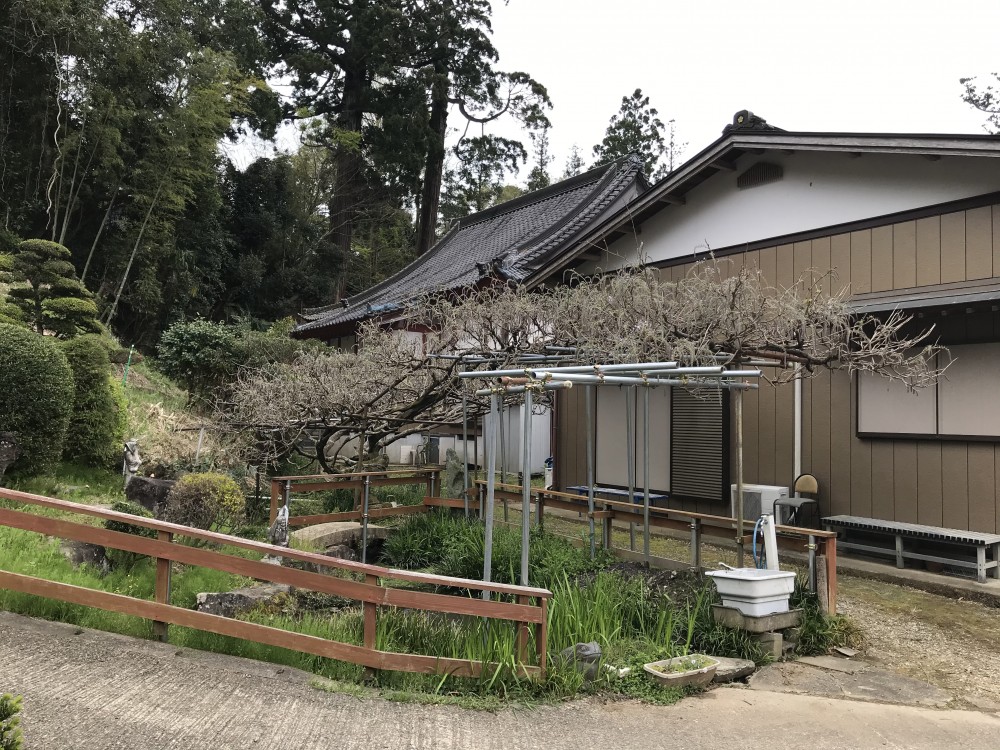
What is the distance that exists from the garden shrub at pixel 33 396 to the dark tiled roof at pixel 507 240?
593 cm

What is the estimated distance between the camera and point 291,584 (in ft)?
13.4

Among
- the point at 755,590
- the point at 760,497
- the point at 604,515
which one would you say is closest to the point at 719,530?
the point at 604,515

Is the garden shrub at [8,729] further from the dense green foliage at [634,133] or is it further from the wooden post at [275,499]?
the dense green foliage at [634,133]

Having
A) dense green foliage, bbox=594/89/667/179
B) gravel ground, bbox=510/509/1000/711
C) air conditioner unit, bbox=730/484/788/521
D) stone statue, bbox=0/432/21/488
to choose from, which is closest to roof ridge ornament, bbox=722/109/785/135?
air conditioner unit, bbox=730/484/788/521

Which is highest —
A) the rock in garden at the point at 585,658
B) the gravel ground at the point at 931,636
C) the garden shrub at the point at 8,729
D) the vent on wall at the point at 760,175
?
the vent on wall at the point at 760,175

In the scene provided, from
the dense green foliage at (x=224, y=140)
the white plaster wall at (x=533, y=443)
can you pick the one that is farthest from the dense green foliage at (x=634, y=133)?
the white plaster wall at (x=533, y=443)

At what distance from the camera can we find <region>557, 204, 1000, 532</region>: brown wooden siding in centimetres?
747

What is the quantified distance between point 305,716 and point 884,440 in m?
7.26

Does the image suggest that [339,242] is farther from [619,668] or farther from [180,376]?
[619,668]

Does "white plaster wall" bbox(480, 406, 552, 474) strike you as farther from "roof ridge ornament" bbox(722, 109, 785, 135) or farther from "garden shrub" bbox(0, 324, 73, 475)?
"garden shrub" bbox(0, 324, 73, 475)

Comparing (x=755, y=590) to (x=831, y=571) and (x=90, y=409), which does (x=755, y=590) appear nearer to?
(x=831, y=571)

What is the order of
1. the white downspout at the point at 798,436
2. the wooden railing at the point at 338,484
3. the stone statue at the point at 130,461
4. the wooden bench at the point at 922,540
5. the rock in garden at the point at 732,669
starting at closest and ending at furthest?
the rock in garden at the point at 732,669 → the wooden bench at the point at 922,540 → the wooden railing at the point at 338,484 → the stone statue at the point at 130,461 → the white downspout at the point at 798,436

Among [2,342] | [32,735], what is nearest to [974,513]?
[32,735]

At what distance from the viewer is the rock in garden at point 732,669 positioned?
181 inches
